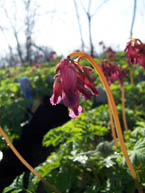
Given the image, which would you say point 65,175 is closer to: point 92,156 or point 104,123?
point 92,156

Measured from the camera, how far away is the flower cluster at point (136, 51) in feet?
4.32

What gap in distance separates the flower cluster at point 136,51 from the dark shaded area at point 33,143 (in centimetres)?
186

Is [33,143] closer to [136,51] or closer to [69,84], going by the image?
[136,51]

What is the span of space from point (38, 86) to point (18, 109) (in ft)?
7.29

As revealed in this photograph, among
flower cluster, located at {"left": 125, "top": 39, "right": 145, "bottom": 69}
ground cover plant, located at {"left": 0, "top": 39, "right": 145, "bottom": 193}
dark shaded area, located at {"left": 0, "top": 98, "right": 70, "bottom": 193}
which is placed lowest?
dark shaded area, located at {"left": 0, "top": 98, "right": 70, "bottom": 193}

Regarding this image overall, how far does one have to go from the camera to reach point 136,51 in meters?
1.34

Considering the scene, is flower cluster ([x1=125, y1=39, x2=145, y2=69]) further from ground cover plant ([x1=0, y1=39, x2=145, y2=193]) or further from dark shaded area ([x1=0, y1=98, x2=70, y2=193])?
dark shaded area ([x1=0, y1=98, x2=70, y2=193])

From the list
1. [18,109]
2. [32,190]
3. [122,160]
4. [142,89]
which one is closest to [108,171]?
[122,160]

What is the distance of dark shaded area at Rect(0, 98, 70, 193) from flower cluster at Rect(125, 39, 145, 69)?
1.86 m

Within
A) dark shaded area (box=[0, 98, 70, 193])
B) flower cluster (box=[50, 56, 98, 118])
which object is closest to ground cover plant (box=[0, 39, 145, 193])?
flower cluster (box=[50, 56, 98, 118])

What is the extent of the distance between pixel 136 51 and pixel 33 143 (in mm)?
2635

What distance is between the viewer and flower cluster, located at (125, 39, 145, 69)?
1318mm

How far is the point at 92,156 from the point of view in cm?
183

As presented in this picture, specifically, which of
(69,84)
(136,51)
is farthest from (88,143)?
(69,84)
